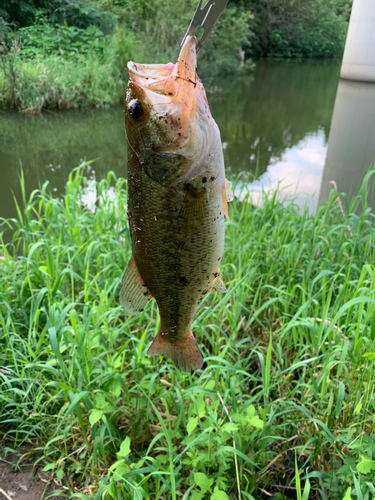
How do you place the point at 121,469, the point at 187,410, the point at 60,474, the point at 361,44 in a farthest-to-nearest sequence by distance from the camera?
the point at 361,44
the point at 187,410
the point at 60,474
the point at 121,469

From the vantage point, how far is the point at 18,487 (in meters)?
1.79

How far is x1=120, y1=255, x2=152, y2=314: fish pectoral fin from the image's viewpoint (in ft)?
3.22

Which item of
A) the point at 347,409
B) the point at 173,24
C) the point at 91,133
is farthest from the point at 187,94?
the point at 173,24

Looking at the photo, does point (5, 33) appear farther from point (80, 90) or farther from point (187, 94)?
point (187, 94)

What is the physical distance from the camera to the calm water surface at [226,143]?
630 cm

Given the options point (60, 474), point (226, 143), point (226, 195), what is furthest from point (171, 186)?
point (226, 143)

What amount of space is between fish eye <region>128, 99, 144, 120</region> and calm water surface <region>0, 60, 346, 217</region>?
9.55 ft

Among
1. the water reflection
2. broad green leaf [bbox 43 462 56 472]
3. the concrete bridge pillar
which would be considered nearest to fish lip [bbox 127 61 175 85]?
broad green leaf [bbox 43 462 56 472]

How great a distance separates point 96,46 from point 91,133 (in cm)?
496

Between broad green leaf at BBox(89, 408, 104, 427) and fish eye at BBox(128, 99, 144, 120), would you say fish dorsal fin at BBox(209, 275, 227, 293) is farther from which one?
broad green leaf at BBox(89, 408, 104, 427)

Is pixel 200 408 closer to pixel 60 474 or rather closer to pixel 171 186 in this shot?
pixel 60 474

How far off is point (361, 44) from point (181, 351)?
1614 centimetres

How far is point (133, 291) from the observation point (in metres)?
1.00

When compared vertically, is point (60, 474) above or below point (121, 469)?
below
